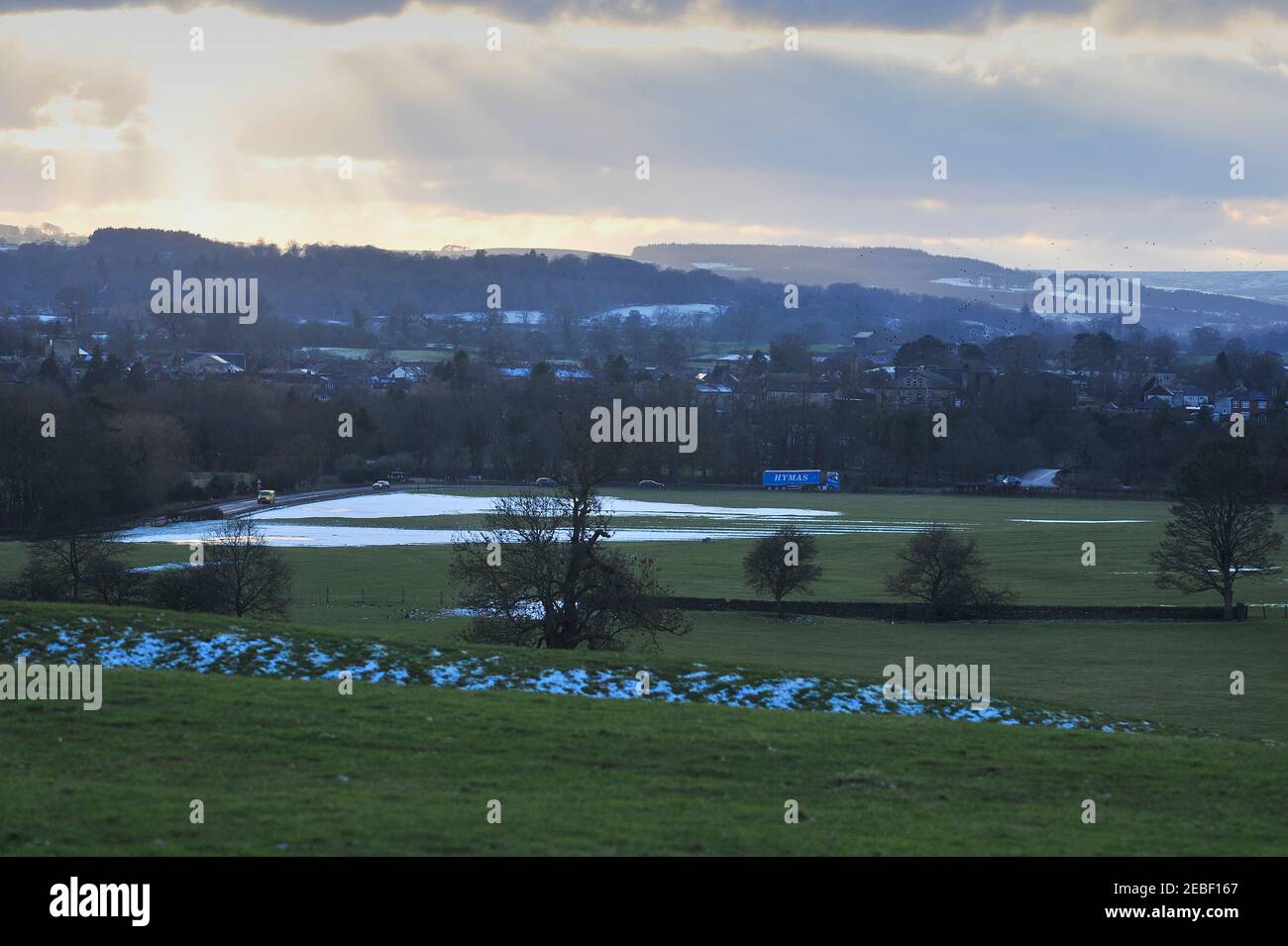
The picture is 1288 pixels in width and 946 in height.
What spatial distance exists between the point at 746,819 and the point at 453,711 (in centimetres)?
624

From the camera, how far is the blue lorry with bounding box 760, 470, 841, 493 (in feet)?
454

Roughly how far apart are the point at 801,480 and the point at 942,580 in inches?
3235

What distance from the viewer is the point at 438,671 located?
22859mm

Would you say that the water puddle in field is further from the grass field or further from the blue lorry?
the blue lorry

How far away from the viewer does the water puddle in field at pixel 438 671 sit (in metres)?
22.4

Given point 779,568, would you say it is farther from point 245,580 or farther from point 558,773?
point 558,773

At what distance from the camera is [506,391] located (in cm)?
16612

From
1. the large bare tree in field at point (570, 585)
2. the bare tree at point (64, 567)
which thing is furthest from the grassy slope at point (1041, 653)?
the bare tree at point (64, 567)

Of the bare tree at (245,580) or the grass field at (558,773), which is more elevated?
the grass field at (558,773)

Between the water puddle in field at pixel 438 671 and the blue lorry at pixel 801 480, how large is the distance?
11332cm

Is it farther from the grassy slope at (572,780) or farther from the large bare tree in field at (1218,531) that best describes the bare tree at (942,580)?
the grassy slope at (572,780)

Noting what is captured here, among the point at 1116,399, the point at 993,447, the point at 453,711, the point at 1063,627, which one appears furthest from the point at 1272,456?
the point at 453,711

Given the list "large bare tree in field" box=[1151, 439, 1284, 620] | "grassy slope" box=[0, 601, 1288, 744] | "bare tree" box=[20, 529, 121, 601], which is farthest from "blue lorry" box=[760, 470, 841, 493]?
"bare tree" box=[20, 529, 121, 601]
